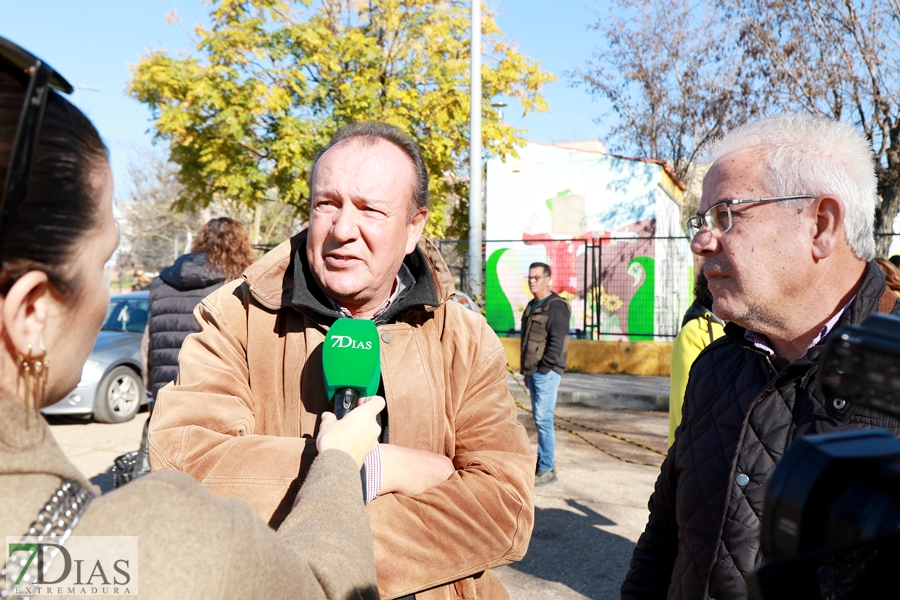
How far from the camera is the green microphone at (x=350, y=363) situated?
192 centimetres

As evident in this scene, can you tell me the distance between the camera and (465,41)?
15.3m

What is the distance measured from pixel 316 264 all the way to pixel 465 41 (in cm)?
1414

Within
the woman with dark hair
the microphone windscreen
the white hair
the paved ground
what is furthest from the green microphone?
the paved ground

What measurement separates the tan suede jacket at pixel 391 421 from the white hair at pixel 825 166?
0.96 m

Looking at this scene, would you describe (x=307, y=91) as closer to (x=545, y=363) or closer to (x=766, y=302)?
(x=545, y=363)

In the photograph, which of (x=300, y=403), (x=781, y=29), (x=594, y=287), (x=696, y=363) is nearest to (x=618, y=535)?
(x=696, y=363)

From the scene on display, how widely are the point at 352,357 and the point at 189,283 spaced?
395 cm

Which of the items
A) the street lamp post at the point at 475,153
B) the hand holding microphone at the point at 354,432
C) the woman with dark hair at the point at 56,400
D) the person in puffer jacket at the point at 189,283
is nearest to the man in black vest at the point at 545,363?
the person in puffer jacket at the point at 189,283

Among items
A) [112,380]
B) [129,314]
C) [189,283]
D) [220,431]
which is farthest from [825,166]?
[129,314]

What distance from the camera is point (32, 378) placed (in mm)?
1098

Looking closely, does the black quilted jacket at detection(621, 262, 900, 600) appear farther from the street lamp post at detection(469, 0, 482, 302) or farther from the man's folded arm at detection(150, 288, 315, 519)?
the street lamp post at detection(469, 0, 482, 302)

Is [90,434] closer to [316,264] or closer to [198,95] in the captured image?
[198,95]

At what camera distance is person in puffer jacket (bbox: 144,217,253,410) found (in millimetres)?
5457

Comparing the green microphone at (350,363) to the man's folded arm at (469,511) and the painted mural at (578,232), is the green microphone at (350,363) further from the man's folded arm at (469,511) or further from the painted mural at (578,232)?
the painted mural at (578,232)
